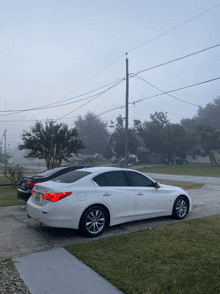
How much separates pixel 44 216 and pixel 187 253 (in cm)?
290

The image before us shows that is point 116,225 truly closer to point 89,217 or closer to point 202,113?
point 89,217

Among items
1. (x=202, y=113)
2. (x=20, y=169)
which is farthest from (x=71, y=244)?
(x=202, y=113)

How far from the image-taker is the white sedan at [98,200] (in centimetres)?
546

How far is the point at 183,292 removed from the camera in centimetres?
345

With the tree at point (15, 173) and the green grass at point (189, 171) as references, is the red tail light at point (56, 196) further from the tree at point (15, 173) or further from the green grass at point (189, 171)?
the green grass at point (189, 171)

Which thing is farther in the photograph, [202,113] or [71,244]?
[202,113]

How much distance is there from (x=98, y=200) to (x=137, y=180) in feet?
4.74

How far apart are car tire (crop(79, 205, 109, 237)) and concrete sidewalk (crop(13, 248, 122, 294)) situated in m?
0.88

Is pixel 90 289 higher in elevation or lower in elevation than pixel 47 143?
lower

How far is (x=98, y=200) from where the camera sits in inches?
228

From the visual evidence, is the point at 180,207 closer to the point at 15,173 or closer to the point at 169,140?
the point at 15,173

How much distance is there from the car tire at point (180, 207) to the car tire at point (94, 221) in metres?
2.29

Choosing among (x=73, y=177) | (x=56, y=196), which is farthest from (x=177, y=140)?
(x=56, y=196)

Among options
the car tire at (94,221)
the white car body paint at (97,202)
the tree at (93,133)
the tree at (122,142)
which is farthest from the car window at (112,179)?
the tree at (93,133)
